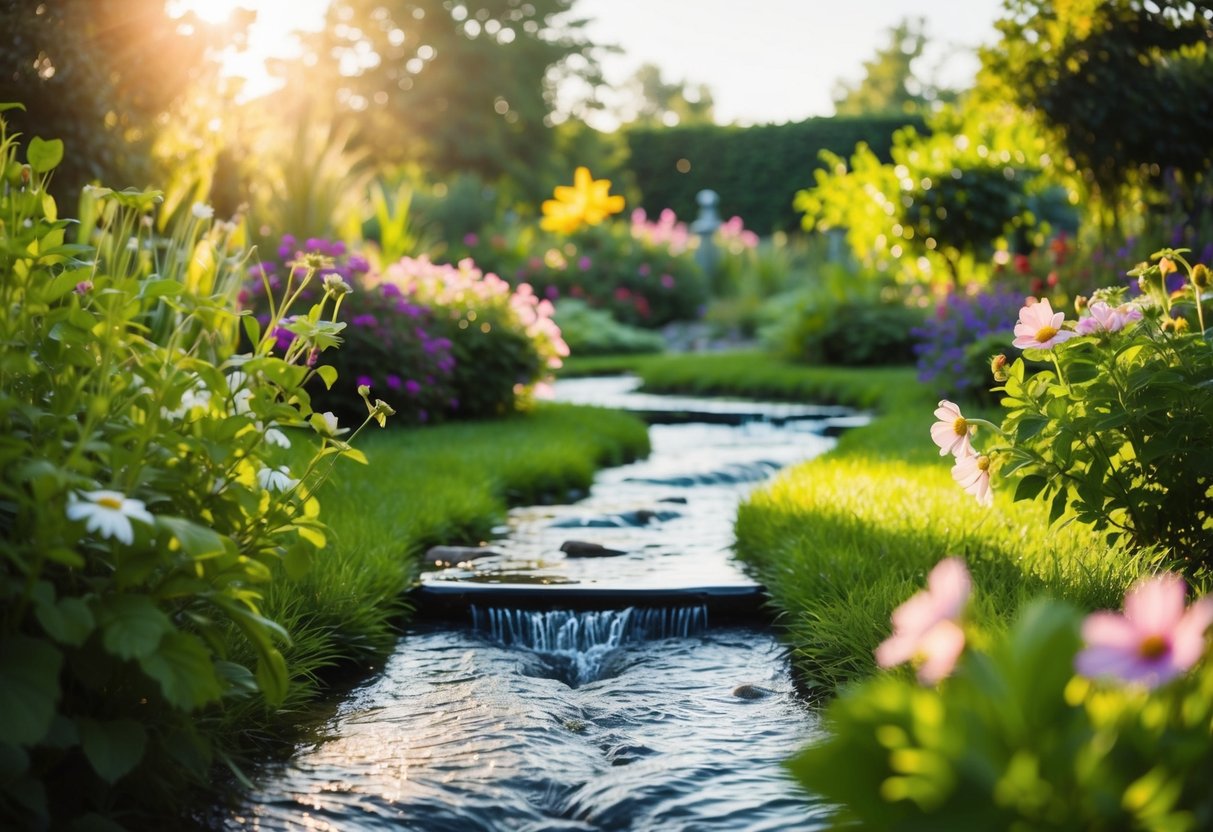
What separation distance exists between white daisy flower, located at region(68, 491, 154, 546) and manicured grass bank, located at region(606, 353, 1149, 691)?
185 centimetres

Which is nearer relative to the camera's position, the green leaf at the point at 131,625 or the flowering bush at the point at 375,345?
the green leaf at the point at 131,625

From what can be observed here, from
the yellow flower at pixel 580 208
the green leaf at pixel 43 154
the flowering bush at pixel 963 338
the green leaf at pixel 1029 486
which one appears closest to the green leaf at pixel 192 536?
the green leaf at pixel 43 154

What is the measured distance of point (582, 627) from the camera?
372cm

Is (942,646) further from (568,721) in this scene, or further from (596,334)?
(596,334)

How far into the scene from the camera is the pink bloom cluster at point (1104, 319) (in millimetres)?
2955

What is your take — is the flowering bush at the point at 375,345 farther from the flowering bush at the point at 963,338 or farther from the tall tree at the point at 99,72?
the flowering bush at the point at 963,338

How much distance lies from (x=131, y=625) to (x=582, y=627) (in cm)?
195

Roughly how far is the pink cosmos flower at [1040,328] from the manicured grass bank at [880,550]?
0.61 m

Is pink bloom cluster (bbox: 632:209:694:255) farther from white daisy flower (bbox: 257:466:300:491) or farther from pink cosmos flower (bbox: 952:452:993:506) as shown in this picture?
white daisy flower (bbox: 257:466:300:491)

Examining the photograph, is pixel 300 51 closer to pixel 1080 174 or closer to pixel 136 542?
pixel 1080 174

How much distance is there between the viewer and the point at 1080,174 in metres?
8.59

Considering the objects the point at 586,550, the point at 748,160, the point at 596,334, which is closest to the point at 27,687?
the point at 586,550

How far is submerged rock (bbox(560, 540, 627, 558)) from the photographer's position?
4.46m

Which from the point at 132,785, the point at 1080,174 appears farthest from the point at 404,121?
the point at 132,785
